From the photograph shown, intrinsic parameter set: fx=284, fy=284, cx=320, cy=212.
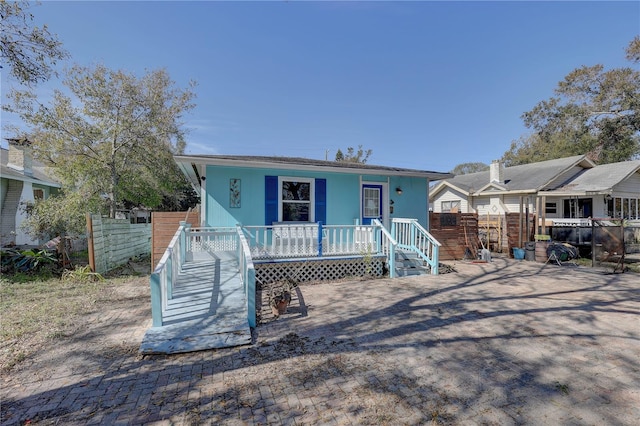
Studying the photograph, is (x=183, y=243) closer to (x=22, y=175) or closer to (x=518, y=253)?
(x=22, y=175)

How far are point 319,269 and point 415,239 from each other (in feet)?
9.30

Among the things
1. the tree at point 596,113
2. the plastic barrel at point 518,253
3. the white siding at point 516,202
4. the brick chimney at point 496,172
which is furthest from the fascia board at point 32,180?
the tree at point 596,113

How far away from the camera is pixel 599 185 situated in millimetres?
13859

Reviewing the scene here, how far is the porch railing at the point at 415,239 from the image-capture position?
7508 mm

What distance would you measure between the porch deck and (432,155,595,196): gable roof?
1372cm

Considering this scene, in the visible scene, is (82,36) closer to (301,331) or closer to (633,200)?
(301,331)

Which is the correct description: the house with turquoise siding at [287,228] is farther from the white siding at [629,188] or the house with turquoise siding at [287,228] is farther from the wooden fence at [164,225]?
the white siding at [629,188]

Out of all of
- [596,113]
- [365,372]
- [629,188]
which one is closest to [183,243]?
[365,372]

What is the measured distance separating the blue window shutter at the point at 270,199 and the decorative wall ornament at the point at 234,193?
28.7 inches

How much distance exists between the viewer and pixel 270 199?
7973 millimetres

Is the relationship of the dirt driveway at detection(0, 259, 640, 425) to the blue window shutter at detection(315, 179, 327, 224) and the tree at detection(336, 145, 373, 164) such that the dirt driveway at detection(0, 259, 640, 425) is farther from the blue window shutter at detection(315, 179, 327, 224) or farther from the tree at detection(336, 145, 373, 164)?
the tree at detection(336, 145, 373, 164)

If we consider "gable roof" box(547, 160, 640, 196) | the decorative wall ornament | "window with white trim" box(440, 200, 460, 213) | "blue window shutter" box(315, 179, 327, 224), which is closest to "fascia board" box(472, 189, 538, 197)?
"gable roof" box(547, 160, 640, 196)

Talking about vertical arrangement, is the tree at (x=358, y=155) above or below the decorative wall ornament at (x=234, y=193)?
above

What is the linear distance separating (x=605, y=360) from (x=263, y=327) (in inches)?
157
